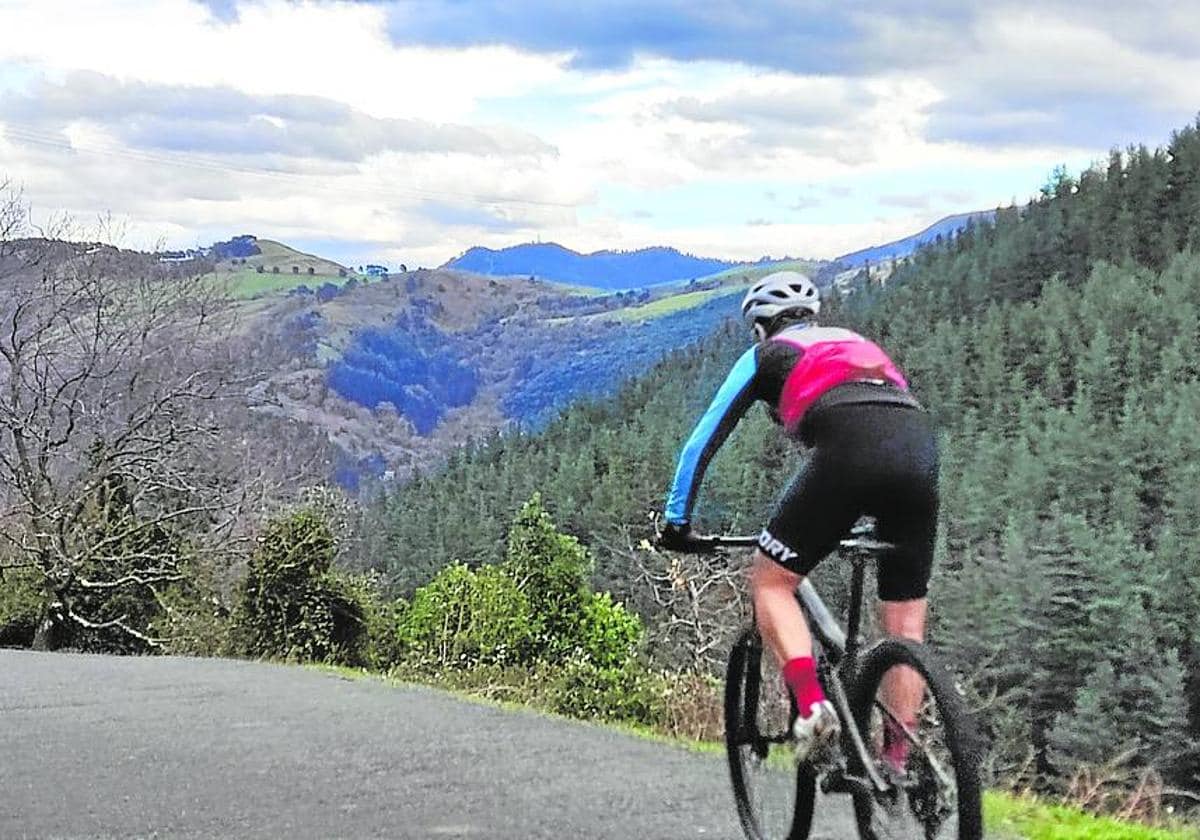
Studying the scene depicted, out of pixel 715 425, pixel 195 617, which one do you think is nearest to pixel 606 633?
pixel 195 617

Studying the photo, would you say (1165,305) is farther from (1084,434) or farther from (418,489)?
(418,489)

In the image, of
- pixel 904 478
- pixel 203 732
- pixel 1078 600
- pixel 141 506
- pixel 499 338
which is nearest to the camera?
pixel 904 478

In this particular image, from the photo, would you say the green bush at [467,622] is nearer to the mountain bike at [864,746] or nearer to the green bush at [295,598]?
the green bush at [295,598]

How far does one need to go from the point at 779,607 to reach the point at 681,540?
40 centimetres

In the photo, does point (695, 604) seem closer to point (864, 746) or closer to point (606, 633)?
point (606, 633)

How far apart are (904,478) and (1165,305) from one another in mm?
117477

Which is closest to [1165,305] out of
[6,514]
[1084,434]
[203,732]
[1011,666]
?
[1084,434]

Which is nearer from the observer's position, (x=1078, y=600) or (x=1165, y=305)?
(x=1078, y=600)

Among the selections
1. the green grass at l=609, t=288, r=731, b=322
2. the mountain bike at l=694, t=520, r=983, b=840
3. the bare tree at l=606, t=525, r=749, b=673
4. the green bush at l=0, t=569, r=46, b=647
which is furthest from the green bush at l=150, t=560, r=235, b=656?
the green grass at l=609, t=288, r=731, b=322

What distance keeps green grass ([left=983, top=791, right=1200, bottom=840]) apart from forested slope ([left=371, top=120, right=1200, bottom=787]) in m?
14.2

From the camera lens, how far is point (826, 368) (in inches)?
166

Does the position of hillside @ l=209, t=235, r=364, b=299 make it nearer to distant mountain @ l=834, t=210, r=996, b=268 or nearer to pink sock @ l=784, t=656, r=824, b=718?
distant mountain @ l=834, t=210, r=996, b=268

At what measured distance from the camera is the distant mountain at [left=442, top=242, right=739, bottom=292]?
531 feet

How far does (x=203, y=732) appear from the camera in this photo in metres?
8.45
